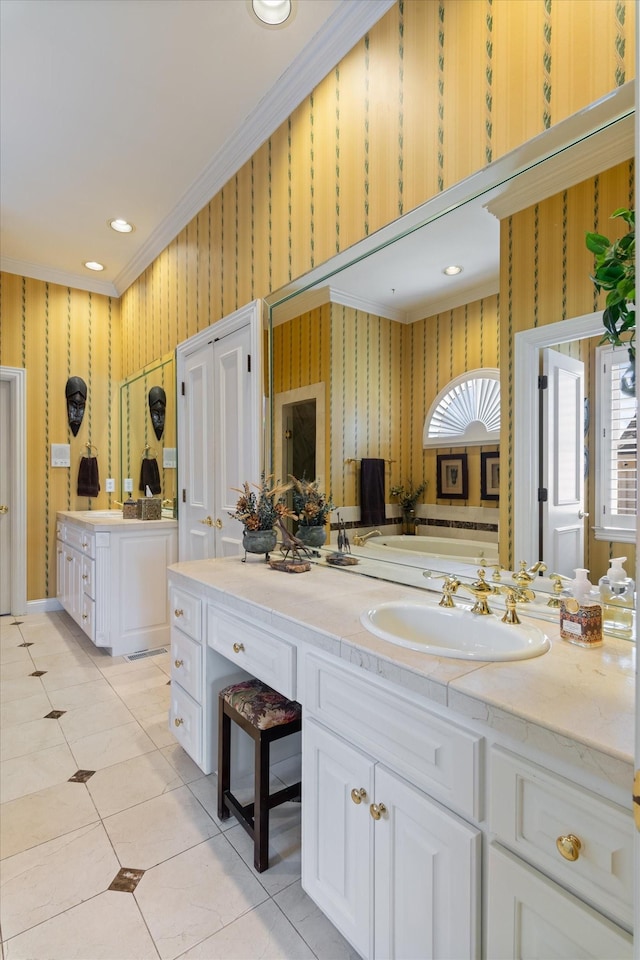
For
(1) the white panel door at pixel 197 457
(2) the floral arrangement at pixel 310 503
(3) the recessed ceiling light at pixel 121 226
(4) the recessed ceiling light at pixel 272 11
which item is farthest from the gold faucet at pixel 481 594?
(3) the recessed ceiling light at pixel 121 226

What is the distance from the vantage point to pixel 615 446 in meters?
1.13

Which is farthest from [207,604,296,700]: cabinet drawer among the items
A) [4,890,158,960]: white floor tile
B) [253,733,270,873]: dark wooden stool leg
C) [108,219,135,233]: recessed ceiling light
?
[108,219,135,233]: recessed ceiling light

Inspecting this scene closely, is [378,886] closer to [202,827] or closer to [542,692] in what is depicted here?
[542,692]

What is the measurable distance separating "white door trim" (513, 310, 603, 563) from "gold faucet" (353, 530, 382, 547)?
24.4 inches

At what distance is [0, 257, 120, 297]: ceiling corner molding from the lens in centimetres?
404

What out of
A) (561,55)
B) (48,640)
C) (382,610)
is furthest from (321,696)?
(48,640)

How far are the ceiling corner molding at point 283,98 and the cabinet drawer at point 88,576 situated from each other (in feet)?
7.91

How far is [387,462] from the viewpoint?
5.92ft

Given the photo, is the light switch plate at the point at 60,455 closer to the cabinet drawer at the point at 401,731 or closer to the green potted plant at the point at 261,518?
the green potted plant at the point at 261,518

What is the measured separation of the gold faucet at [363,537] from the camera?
6.24 ft

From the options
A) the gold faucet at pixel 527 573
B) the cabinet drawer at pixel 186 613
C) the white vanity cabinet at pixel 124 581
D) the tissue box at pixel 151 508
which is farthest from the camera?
the tissue box at pixel 151 508

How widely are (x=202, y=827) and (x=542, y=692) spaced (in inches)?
56.5

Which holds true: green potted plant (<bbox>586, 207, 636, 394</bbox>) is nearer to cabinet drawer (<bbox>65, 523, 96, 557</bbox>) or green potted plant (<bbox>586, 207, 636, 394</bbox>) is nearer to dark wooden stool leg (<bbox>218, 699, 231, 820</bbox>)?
dark wooden stool leg (<bbox>218, 699, 231, 820</bbox>)

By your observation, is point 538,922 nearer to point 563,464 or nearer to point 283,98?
point 563,464
